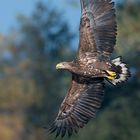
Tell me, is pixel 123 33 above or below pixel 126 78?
below

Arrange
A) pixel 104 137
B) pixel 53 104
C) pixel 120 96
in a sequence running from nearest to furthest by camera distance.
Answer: pixel 104 137 < pixel 120 96 < pixel 53 104

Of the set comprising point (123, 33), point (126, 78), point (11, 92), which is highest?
point (126, 78)

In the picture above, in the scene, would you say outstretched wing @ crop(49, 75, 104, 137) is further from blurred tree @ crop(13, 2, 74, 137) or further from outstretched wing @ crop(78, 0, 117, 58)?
blurred tree @ crop(13, 2, 74, 137)

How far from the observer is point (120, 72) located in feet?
49.6

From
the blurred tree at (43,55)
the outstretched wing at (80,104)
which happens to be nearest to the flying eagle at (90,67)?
the outstretched wing at (80,104)

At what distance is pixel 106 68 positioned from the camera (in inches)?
590

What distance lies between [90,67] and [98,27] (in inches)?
30.7

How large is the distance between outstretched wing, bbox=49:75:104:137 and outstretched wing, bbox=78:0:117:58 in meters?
0.46

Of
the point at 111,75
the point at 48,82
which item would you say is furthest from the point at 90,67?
the point at 48,82

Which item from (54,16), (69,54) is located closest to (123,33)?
(69,54)

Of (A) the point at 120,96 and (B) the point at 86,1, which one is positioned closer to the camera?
(B) the point at 86,1

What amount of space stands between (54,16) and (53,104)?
42.5ft

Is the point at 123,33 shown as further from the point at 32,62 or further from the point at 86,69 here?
the point at 86,69

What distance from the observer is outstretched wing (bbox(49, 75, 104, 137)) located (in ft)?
50.1
